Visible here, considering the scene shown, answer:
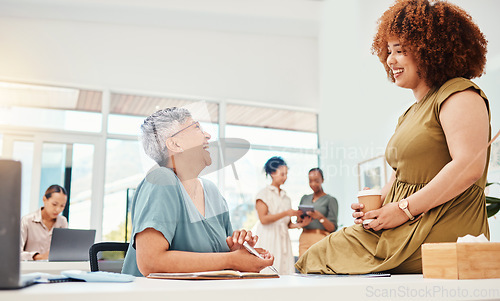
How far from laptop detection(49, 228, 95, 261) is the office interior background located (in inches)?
85.4

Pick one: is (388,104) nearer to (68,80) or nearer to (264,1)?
(264,1)

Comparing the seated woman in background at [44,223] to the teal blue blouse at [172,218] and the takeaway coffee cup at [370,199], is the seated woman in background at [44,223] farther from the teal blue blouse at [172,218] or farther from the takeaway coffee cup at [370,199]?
the takeaway coffee cup at [370,199]

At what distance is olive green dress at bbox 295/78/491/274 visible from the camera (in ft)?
3.97

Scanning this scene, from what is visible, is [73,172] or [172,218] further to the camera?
[73,172]

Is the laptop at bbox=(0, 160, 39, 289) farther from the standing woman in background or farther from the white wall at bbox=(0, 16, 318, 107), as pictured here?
the white wall at bbox=(0, 16, 318, 107)

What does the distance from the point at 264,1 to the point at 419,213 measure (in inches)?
219

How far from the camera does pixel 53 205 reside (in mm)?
3994

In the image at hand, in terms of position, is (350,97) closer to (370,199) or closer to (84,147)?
(84,147)

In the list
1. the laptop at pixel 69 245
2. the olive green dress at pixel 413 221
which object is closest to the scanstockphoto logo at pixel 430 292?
the olive green dress at pixel 413 221

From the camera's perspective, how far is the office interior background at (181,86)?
18.2 ft

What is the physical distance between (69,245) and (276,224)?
2.06m

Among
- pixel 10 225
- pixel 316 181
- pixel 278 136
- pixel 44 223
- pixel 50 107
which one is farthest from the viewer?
pixel 278 136

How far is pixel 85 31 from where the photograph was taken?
593 cm

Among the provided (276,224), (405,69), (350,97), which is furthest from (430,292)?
(350,97)
